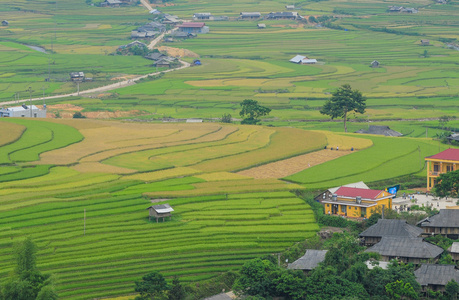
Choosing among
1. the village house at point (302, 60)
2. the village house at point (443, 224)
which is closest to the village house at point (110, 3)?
the village house at point (302, 60)

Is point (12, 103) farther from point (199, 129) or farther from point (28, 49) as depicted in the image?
point (28, 49)

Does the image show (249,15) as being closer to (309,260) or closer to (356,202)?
(356,202)

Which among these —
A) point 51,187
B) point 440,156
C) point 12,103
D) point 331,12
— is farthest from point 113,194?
point 331,12

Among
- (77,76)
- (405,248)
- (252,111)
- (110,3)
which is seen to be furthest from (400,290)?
(110,3)

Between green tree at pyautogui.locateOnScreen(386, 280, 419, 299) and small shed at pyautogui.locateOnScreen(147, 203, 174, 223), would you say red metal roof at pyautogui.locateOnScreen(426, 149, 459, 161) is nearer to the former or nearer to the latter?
small shed at pyautogui.locateOnScreen(147, 203, 174, 223)

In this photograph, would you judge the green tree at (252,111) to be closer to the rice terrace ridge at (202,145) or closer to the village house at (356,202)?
the rice terrace ridge at (202,145)

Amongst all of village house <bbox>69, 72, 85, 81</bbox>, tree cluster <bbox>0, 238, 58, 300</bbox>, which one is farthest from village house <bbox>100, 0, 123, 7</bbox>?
tree cluster <bbox>0, 238, 58, 300</bbox>
